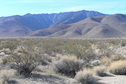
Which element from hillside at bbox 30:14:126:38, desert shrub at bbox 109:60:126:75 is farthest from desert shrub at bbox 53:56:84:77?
hillside at bbox 30:14:126:38

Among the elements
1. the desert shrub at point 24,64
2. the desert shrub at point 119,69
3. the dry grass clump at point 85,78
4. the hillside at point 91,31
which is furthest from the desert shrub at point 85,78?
the hillside at point 91,31

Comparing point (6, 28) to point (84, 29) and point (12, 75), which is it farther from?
point (12, 75)

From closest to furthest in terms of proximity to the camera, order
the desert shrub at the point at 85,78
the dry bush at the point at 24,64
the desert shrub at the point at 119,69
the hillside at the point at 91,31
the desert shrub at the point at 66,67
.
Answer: the desert shrub at the point at 85,78 → the dry bush at the point at 24,64 → the desert shrub at the point at 66,67 → the desert shrub at the point at 119,69 → the hillside at the point at 91,31

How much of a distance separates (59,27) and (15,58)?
15257cm

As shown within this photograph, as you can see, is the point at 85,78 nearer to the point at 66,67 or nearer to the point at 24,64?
the point at 66,67

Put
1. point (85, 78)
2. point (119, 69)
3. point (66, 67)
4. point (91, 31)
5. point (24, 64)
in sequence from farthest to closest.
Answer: point (91, 31) < point (119, 69) < point (66, 67) < point (24, 64) < point (85, 78)

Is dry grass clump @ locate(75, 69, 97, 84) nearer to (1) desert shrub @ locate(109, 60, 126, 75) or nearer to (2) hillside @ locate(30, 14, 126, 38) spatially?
(1) desert shrub @ locate(109, 60, 126, 75)

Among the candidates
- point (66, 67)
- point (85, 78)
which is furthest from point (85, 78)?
point (66, 67)

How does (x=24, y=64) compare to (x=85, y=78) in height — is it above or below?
above

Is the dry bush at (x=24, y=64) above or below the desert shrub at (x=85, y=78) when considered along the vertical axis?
above

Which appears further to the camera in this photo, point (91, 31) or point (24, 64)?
point (91, 31)

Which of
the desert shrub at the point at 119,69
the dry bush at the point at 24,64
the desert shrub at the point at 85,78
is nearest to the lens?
the desert shrub at the point at 85,78

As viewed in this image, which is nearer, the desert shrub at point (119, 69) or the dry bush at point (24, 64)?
the dry bush at point (24, 64)

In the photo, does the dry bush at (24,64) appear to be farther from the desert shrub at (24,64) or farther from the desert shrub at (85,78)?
the desert shrub at (85,78)
